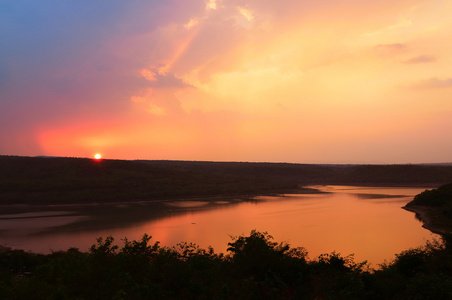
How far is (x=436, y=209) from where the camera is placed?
49062 millimetres

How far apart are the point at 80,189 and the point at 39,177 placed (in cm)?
1500

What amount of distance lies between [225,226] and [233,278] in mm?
27501

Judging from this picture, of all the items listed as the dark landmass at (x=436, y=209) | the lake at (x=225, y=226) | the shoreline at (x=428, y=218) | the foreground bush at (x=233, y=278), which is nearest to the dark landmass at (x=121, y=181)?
the lake at (x=225, y=226)

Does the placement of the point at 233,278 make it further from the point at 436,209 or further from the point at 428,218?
the point at 436,209

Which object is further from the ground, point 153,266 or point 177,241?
point 153,266

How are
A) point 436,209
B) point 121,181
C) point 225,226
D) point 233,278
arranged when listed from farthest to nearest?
point 121,181 → point 436,209 → point 225,226 → point 233,278

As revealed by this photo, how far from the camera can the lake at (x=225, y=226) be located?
3192 cm

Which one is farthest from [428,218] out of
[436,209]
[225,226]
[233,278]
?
[233,278]

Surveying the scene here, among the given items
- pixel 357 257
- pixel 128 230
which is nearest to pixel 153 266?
pixel 357 257

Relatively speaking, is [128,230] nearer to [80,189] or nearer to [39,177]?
[80,189]

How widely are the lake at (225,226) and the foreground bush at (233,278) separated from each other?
1102 cm

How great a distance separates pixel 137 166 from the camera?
104m

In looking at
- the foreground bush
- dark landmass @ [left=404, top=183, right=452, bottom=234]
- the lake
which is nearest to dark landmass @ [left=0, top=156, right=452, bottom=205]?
the lake

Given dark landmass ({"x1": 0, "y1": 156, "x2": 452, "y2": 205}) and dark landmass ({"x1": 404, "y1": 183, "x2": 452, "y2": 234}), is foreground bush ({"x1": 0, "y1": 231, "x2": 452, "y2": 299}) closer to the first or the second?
dark landmass ({"x1": 404, "y1": 183, "x2": 452, "y2": 234})
